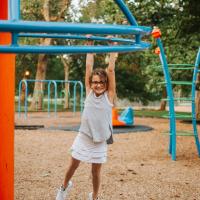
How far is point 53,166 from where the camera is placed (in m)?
5.77

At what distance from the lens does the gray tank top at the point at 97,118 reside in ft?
11.6

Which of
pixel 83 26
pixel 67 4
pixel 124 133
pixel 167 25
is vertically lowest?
pixel 124 133

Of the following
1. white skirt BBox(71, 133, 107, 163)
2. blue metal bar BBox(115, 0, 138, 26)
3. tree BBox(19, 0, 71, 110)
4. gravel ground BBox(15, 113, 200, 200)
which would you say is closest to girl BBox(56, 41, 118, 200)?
white skirt BBox(71, 133, 107, 163)

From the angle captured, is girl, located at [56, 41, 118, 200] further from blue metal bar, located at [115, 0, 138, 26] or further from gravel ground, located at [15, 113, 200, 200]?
blue metal bar, located at [115, 0, 138, 26]

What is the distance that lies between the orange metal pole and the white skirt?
2.44ft

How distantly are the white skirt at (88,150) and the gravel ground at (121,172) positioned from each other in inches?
25.5

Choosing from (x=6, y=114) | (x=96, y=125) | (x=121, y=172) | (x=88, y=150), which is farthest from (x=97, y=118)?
(x=121, y=172)

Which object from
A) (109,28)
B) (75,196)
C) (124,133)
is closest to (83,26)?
(109,28)

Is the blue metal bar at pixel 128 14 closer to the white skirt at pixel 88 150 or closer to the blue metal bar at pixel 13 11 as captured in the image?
the blue metal bar at pixel 13 11

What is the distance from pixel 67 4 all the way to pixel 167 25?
35.7 feet

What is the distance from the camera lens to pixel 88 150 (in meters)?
3.54

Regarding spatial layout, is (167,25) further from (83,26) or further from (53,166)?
(83,26)

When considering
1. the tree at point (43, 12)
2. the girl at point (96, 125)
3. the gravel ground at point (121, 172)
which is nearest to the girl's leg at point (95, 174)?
the girl at point (96, 125)

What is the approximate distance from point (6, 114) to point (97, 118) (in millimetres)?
939
